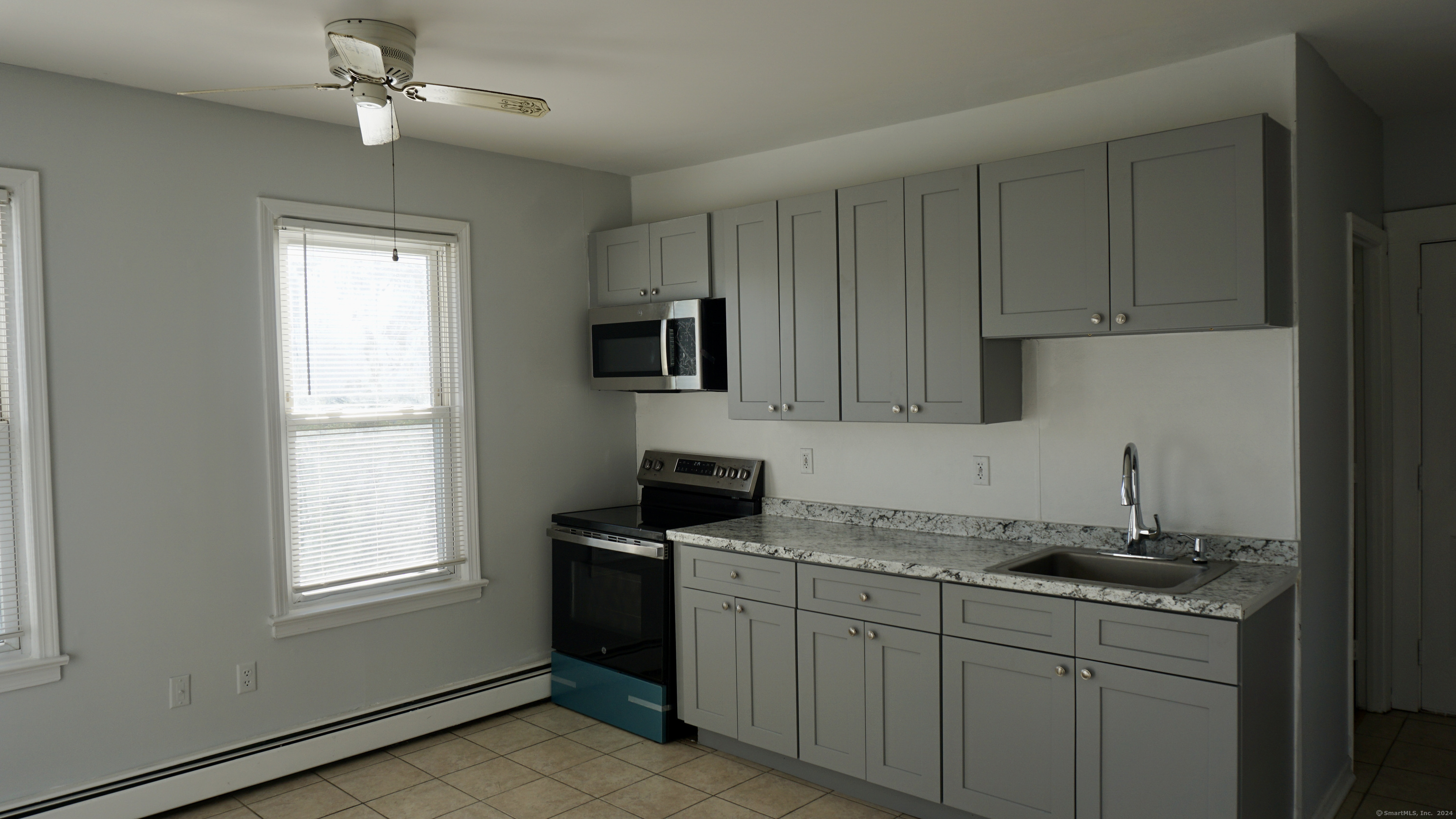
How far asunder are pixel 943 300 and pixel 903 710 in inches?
53.3

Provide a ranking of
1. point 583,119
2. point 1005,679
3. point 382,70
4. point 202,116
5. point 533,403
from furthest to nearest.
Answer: point 533,403 < point 583,119 < point 202,116 < point 1005,679 < point 382,70

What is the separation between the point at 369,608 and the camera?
3.62m

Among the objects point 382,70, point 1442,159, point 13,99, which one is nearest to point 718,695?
point 382,70

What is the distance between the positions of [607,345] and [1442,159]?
3.43 meters

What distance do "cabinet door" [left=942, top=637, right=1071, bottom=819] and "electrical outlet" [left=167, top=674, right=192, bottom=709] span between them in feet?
8.34

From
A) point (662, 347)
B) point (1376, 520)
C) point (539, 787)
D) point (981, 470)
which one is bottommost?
point (539, 787)

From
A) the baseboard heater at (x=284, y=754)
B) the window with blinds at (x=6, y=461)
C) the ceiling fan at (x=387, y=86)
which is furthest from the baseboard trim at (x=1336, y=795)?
the window with blinds at (x=6, y=461)

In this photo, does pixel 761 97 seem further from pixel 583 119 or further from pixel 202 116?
pixel 202 116

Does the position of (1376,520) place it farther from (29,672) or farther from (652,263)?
(29,672)

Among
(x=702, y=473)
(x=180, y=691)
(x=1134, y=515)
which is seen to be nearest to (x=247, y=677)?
(x=180, y=691)

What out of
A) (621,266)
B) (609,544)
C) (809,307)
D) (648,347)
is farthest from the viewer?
(621,266)

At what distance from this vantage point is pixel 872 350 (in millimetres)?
3346

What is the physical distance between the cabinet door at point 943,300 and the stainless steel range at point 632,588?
113 centimetres

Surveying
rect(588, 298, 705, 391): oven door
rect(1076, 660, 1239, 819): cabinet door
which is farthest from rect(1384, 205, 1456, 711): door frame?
rect(588, 298, 705, 391): oven door
